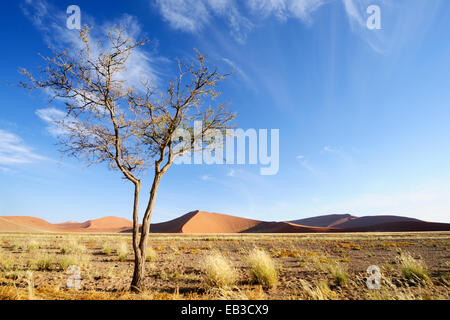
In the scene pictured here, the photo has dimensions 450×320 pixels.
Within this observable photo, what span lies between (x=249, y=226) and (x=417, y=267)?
10496 centimetres

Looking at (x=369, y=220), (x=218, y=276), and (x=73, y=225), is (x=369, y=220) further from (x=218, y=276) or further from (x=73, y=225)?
(x=73, y=225)

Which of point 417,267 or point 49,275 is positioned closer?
point 417,267

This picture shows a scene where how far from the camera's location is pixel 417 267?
7609mm

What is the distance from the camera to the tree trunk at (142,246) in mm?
6922

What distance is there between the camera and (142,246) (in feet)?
24.0

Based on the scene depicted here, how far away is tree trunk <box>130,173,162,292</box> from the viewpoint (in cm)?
692

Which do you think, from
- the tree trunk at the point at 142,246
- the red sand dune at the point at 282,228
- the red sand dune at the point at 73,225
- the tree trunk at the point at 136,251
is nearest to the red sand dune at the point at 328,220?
the red sand dune at the point at 282,228

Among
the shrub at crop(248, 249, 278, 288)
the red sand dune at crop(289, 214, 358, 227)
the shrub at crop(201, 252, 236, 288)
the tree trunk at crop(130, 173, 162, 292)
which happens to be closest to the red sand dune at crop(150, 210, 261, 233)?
the red sand dune at crop(289, 214, 358, 227)

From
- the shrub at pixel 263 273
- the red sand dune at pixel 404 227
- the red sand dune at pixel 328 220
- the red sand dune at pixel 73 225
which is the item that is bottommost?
the red sand dune at pixel 73 225

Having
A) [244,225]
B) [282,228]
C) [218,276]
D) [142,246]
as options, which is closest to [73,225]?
[244,225]

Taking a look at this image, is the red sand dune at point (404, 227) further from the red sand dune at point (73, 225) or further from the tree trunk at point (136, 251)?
the red sand dune at point (73, 225)
